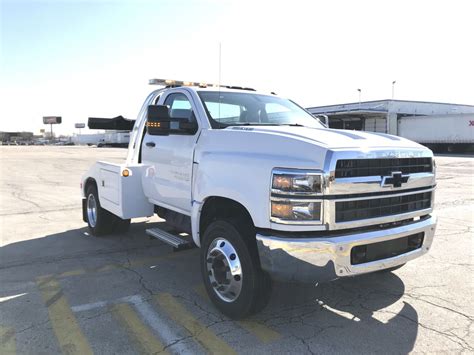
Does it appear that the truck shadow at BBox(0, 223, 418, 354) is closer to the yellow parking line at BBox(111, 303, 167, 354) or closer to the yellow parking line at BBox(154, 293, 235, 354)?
the yellow parking line at BBox(154, 293, 235, 354)

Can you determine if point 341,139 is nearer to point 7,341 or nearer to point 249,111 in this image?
point 249,111

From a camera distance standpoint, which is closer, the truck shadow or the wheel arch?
the truck shadow

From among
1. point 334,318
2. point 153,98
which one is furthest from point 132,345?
point 153,98

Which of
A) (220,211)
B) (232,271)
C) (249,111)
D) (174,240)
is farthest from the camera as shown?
(249,111)

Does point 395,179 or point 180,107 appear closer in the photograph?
point 395,179

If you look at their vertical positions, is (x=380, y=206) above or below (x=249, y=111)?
below

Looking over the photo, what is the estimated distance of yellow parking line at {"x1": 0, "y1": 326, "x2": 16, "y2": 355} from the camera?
315cm

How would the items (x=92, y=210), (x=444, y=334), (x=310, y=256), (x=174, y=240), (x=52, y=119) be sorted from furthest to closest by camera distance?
(x=52, y=119) → (x=92, y=210) → (x=174, y=240) → (x=444, y=334) → (x=310, y=256)

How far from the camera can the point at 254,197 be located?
3305mm

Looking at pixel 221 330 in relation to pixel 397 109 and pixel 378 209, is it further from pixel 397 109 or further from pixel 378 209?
pixel 397 109

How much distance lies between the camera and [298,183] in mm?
3094

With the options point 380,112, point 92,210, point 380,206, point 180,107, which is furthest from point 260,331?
point 380,112

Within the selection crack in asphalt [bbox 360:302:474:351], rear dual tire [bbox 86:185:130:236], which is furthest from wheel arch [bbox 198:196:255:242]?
rear dual tire [bbox 86:185:130:236]

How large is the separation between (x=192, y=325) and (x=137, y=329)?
0.46 metres
